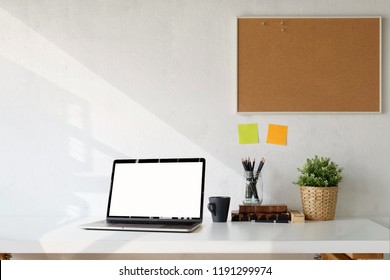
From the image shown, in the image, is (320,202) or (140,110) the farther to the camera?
(140,110)

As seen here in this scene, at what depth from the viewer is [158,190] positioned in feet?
6.25

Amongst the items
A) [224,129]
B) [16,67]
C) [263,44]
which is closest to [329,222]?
[224,129]

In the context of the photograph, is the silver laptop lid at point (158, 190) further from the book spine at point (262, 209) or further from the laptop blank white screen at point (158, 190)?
the book spine at point (262, 209)

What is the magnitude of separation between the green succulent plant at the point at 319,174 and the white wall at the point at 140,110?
12cm

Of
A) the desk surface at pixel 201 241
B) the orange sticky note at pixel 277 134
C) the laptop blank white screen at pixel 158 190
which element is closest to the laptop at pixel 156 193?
the laptop blank white screen at pixel 158 190

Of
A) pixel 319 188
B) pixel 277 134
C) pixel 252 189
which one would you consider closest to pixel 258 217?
pixel 252 189

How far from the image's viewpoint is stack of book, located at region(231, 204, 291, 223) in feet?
6.29

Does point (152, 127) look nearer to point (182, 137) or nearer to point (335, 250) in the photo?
point (182, 137)

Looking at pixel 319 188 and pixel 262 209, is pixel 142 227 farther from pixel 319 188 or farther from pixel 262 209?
pixel 319 188

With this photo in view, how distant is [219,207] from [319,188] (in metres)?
0.38

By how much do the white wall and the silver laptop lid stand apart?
0.61ft

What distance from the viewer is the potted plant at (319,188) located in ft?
6.38

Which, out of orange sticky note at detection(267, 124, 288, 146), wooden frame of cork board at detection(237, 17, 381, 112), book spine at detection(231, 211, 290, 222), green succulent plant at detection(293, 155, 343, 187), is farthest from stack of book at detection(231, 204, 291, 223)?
wooden frame of cork board at detection(237, 17, 381, 112)

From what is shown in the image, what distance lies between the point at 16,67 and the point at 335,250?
145cm
